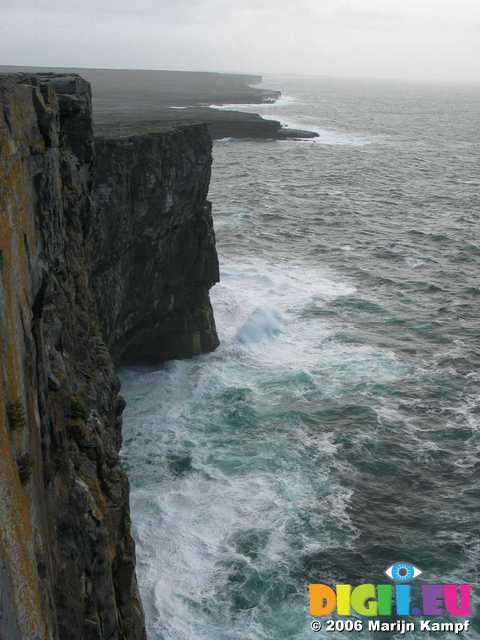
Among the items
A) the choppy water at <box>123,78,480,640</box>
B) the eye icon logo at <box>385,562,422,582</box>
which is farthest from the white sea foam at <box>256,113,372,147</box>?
the eye icon logo at <box>385,562,422,582</box>

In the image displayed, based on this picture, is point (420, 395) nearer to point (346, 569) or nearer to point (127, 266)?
point (346, 569)

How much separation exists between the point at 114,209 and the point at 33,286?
1544cm

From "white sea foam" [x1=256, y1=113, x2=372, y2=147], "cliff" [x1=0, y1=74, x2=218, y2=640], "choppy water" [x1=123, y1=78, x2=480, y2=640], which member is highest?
"white sea foam" [x1=256, y1=113, x2=372, y2=147]

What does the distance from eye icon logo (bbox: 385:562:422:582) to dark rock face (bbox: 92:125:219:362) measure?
14.0 meters

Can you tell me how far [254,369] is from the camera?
33.3 metres

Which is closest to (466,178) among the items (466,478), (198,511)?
(466,478)

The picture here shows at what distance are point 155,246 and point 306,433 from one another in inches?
443

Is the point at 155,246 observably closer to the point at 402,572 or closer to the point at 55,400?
the point at 402,572

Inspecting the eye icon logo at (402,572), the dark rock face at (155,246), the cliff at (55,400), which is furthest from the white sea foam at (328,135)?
the eye icon logo at (402,572)

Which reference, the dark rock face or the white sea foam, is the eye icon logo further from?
the white sea foam

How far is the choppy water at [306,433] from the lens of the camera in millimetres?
19969

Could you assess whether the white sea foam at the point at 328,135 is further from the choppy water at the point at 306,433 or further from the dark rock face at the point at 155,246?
the dark rock face at the point at 155,246

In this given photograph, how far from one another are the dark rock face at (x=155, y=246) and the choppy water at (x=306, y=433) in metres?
2.00

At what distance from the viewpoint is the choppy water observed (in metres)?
20.0
